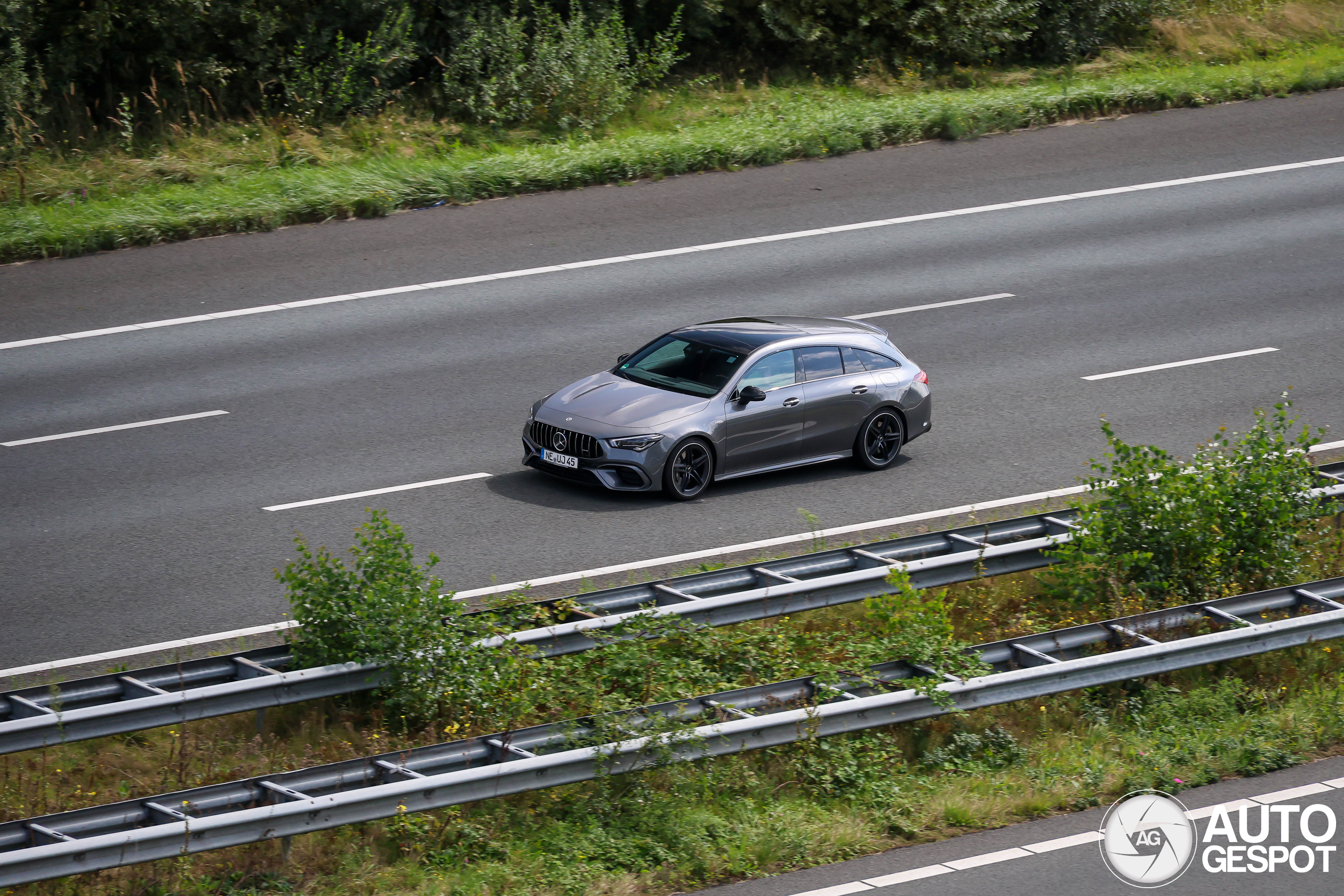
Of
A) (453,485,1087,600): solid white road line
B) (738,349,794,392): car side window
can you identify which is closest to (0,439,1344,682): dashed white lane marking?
(453,485,1087,600): solid white road line

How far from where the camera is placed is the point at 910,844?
827 centimetres

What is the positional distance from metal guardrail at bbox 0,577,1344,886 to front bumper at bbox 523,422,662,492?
4.36 m

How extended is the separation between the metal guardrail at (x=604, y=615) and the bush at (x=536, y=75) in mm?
13492

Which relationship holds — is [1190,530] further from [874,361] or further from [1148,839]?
[874,361]

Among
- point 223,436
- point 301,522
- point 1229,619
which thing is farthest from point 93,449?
Answer: point 1229,619

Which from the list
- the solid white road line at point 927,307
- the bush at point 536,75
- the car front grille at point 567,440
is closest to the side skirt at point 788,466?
the car front grille at point 567,440

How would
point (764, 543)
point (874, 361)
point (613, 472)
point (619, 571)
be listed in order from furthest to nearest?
1. point (874, 361)
2. point (613, 472)
3. point (764, 543)
4. point (619, 571)

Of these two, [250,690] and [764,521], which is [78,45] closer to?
[764,521]

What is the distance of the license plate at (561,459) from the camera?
13438 mm

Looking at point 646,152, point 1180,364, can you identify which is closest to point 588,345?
point 646,152

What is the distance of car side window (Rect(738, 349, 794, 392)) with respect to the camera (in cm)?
1391

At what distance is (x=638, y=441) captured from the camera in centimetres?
1321

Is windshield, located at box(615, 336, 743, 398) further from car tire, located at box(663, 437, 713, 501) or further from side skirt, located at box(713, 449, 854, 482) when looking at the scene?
side skirt, located at box(713, 449, 854, 482)

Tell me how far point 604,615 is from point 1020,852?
3187 mm
